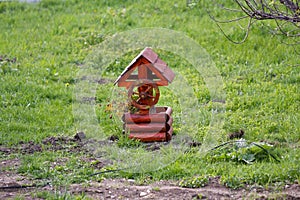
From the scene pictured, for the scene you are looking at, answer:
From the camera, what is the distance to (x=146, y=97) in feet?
22.7

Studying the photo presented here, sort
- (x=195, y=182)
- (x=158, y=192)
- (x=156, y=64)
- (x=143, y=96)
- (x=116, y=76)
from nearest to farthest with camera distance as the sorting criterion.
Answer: (x=158, y=192)
(x=195, y=182)
(x=156, y=64)
(x=143, y=96)
(x=116, y=76)

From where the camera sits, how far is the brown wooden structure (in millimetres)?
6773

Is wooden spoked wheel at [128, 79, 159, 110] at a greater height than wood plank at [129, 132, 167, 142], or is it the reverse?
wooden spoked wheel at [128, 79, 159, 110]

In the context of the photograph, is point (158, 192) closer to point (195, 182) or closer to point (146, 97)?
point (195, 182)

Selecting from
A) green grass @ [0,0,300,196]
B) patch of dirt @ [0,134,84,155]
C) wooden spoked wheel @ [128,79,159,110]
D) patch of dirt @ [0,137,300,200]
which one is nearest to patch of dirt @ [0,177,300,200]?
patch of dirt @ [0,137,300,200]

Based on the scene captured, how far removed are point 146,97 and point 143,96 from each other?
38mm

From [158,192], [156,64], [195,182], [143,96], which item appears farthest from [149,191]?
[156,64]

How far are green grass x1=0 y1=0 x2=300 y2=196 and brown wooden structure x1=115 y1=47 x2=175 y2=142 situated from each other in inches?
9.0

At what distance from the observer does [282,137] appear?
6918 millimetres

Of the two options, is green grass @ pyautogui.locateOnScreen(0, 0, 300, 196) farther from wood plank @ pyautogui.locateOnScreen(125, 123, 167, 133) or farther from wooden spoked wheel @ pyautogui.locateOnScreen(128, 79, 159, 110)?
Result: wooden spoked wheel @ pyautogui.locateOnScreen(128, 79, 159, 110)

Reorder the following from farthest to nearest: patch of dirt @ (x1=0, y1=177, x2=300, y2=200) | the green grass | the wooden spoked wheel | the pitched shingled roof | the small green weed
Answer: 1. the wooden spoked wheel
2. the pitched shingled roof
3. the green grass
4. the small green weed
5. patch of dirt @ (x1=0, y1=177, x2=300, y2=200)

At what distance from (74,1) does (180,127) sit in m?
5.69

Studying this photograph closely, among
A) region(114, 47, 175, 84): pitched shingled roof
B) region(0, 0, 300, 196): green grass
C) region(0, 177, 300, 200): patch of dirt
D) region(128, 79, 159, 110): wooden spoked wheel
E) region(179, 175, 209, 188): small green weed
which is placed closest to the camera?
region(0, 177, 300, 200): patch of dirt

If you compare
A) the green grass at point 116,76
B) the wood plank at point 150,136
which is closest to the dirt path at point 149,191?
the green grass at point 116,76
